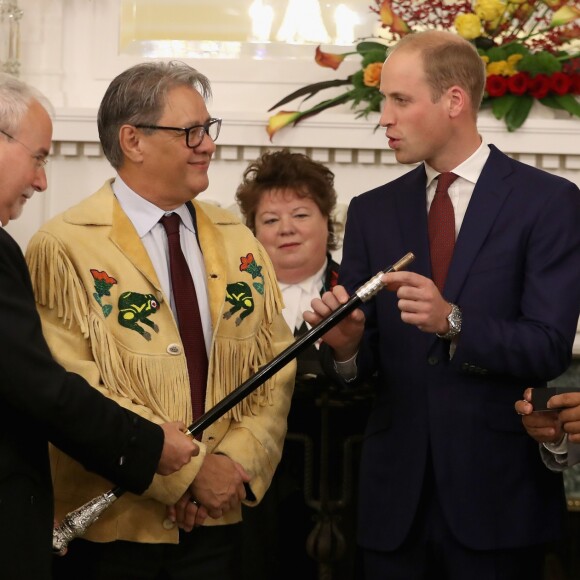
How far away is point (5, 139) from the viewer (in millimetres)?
2248

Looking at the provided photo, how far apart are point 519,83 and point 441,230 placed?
4.87ft

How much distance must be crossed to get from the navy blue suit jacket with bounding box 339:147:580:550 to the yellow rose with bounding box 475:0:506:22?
1422 mm

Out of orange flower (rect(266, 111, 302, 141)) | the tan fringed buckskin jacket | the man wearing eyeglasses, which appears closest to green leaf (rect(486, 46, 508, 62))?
orange flower (rect(266, 111, 302, 141))

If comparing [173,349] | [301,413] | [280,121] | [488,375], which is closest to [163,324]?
[173,349]

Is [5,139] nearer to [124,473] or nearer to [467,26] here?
[124,473]

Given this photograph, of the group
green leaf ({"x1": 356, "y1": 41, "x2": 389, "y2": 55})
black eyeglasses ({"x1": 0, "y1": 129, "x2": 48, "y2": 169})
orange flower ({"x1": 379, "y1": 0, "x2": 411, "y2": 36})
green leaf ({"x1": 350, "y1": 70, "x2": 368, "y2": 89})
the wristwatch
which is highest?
orange flower ({"x1": 379, "y1": 0, "x2": 411, "y2": 36})

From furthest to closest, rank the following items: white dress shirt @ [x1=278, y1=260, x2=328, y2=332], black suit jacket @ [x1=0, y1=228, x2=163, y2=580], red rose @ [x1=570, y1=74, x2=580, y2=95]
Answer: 1. red rose @ [x1=570, y1=74, x2=580, y2=95]
2. white dress shirt @ [x1=278, y1=260, x2=328, y2=332]
3. black suit jacket @ [x1=0, y1=228, x2=163, y2=580]

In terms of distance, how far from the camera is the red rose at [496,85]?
13.1 feet

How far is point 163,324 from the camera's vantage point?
2.55 meters

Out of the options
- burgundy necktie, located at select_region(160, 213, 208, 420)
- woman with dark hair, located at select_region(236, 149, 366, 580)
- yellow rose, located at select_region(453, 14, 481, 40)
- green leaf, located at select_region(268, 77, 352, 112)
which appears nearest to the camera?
burgundy necktie, located at select_region(160, 213, 208, 420)

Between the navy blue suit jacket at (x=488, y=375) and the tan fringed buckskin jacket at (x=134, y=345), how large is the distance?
0.95ft

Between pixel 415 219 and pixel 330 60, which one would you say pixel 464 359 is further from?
pixel 330 60

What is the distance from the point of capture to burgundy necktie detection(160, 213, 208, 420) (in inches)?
102

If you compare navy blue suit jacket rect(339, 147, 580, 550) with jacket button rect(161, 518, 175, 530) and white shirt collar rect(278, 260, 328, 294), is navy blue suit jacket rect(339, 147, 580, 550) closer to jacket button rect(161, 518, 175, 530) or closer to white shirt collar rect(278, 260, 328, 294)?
jacket button rect(161, 518, 175, 530)
